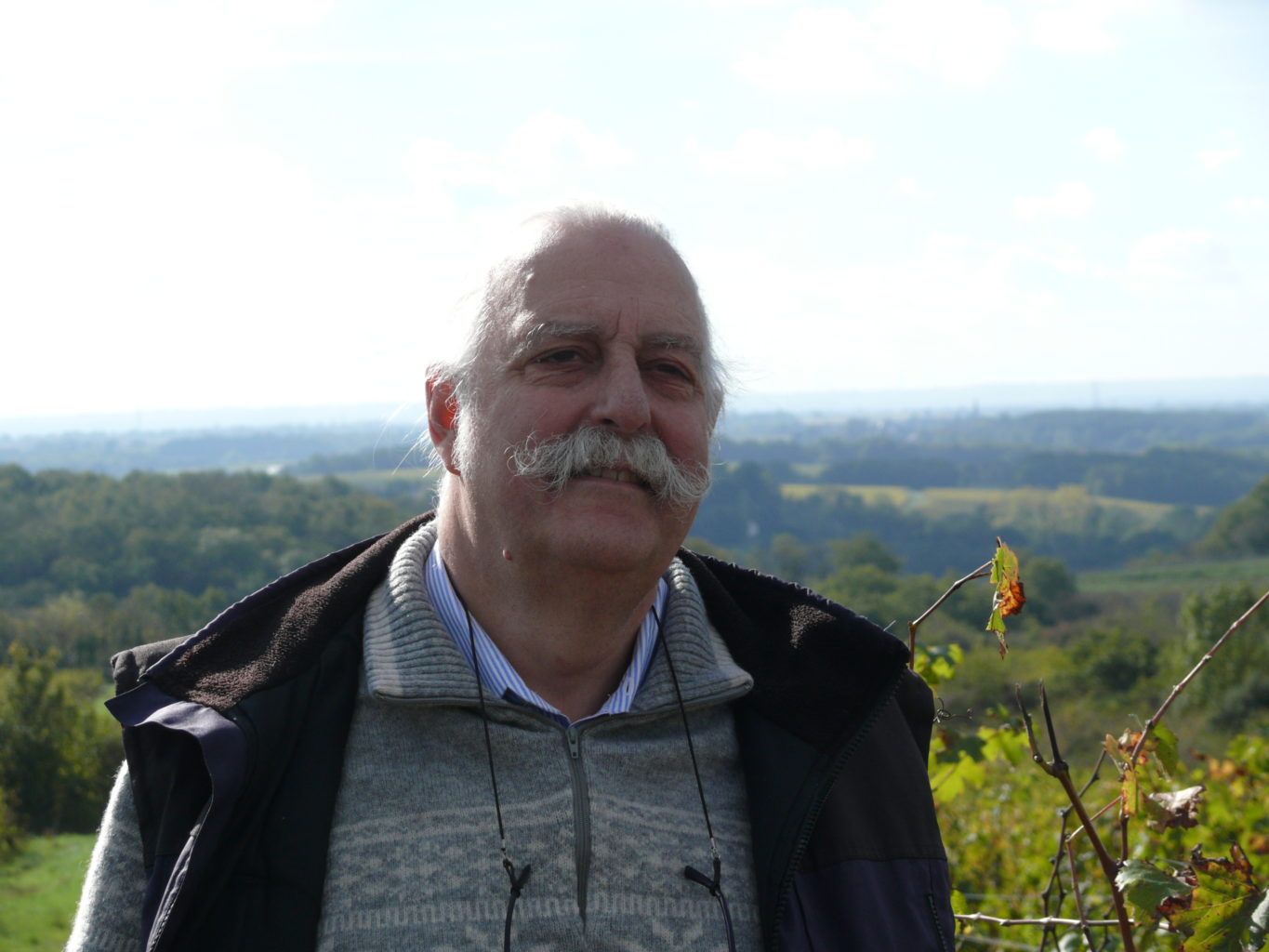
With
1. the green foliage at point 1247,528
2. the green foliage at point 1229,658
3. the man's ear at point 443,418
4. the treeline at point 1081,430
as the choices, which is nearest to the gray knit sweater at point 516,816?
the man's ear at point 443,418

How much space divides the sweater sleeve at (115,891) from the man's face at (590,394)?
0.75 metres

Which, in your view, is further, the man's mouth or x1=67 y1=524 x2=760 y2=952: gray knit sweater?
the man's mouth

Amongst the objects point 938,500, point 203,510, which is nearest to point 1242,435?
point 938,500

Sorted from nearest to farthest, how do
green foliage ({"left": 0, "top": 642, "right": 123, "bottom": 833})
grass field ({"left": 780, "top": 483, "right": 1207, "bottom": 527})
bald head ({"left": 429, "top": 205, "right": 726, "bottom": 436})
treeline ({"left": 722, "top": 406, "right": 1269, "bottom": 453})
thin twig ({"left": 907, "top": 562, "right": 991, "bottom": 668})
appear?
thin twig ({"left": 907, "top": 562, "right": 991, "bottom": 668}), bald head ({"left": 429, "top": 205, "right": 726, "bottom": 436}), green foliage ({"left": 0, "top": 642, "right": 123, "bottom": 833}), grass field ({"left": 780, "top": 483, "right": 1207, "bottom": 527}), treeline ({"left": 722, "top": 406, "right": 1269, "bottom": 453})

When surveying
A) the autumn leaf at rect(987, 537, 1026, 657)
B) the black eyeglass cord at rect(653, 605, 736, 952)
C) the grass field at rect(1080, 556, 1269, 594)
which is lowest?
the grass field at rect(1080, 556, 1269, 594)

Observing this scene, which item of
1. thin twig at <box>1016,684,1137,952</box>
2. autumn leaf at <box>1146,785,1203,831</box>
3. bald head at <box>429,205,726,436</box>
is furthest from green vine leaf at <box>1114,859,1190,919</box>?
bald head at <box>429,205,726,436</box>

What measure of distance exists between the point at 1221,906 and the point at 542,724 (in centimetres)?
113

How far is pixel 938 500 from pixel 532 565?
9325 cm

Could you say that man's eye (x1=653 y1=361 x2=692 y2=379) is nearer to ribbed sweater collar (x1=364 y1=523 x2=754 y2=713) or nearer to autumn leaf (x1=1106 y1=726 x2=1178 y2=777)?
ribbed sweater collar (x1=364 y1=523 x2=754 y2=713)

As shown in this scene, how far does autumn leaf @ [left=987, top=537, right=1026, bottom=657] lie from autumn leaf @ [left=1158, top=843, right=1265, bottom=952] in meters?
0.46

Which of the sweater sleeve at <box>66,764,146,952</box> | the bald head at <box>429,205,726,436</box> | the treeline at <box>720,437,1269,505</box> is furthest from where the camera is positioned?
the treeline at <box>720,437,1269,505</box>

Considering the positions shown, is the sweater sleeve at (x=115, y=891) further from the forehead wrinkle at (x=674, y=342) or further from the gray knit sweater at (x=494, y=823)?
the forehead wrinkle at (x=674, y=342)

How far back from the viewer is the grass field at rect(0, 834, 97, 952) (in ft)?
42.3

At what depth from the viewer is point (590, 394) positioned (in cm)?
203
